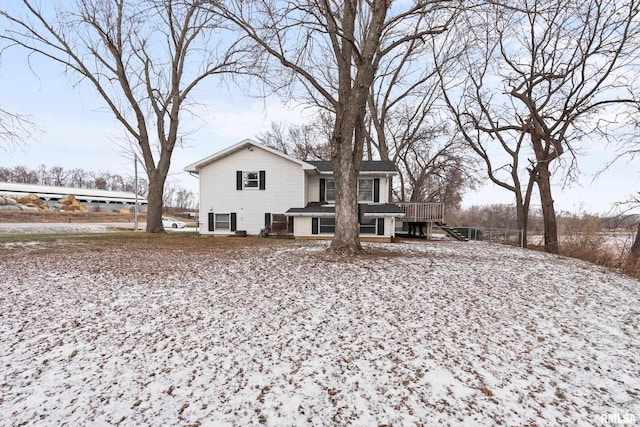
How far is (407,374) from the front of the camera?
3.21m

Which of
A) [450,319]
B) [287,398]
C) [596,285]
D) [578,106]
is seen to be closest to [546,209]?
[578,106]

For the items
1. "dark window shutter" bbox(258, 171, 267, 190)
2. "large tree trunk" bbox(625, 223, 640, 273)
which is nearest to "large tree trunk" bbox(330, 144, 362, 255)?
"large tree trunk" bbox(625, 223, 640, 273)

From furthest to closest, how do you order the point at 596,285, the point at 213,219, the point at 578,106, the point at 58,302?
the point at 213,219 → the point at 578,106 → the point at 596,285 → the point at 58,302

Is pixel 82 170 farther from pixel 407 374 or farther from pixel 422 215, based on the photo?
pixel 407 374

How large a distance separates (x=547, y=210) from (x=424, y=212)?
599 cm

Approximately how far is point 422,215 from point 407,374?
16034 millimetres

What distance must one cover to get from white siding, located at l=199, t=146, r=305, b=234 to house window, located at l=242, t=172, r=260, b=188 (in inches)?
9.9

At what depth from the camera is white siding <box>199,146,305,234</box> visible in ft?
58.0

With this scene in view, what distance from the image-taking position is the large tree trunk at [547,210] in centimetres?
1470

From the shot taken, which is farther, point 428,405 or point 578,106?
point 578,106

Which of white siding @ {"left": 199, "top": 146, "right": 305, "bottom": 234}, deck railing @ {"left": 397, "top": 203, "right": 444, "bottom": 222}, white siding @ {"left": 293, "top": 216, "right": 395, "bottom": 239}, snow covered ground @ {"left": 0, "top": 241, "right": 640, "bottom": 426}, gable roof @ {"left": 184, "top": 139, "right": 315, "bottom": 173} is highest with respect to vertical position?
gable roof @ {"left": 184, "top": 139, "right": 315, "bottom": 173}

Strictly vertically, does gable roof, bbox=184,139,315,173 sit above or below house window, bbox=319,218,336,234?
above

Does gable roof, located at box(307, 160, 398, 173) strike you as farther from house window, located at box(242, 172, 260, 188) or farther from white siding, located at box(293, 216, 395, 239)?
house window, located at box(242, 172, 260, 188)

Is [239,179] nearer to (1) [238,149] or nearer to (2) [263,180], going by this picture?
(2) [263,180]
